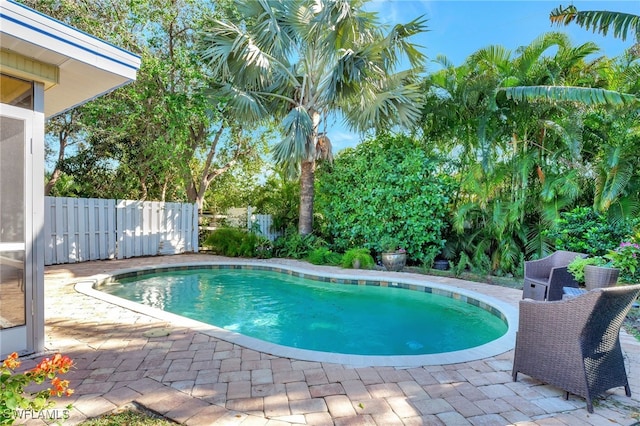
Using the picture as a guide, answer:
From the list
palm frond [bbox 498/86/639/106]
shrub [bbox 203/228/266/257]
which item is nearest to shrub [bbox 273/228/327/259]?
shrub [bbox 203/228/266/257]

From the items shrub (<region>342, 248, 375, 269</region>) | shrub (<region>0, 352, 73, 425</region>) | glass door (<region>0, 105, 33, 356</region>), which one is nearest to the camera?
shrub (<region>0, 352, 73, 425</region>)

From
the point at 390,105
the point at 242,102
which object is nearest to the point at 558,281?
the point at 390,105

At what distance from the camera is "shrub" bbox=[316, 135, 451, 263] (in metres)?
9.88

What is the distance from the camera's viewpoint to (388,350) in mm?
4820

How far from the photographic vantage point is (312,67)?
432 inches

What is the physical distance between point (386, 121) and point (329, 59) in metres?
2.55

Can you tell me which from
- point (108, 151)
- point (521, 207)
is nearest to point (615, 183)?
point (521, 207)

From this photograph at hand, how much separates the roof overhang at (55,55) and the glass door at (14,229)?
1.47ft

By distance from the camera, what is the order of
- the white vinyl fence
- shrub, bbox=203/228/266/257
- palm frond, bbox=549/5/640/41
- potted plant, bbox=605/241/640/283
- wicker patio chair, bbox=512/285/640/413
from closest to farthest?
wicker patio chair, bbox=512/285/640/413 → potted plant, bbox=605/241/640/283 → palm frond, bbox=549/5/640/41 → the white vinyl fence → shrub, bbox=203/228/266/257

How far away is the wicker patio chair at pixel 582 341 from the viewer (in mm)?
2688

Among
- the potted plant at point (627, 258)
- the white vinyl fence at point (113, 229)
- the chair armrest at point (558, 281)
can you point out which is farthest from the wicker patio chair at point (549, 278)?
the white vinyl fence at point (113, 229)

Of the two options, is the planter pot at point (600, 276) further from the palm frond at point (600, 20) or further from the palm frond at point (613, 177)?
the palm frond at point (600, 20)

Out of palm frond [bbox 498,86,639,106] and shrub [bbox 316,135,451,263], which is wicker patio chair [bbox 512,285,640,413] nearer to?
palm frond [bbox 498,86,639,106]

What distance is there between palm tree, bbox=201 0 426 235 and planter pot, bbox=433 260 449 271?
410 centimetres
